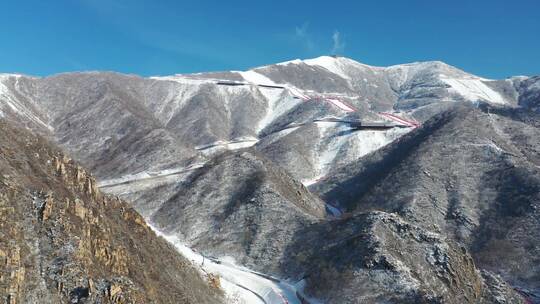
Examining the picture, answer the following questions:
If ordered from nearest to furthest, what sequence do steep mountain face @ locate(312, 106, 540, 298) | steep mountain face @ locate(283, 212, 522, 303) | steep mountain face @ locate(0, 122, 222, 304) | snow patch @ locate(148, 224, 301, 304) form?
steep mountain face @ locate(0, 122, 222, 304), steep mountain face @ locate(283, 212, 522, 303), snow patch @ locate(148, 224, 301, 304), steep mountain face @ locate(312, 106, 540, 298)

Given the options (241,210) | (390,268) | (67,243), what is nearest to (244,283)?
(390,268)

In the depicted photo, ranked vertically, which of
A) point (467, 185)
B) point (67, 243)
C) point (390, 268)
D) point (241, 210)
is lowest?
point (67, 243)

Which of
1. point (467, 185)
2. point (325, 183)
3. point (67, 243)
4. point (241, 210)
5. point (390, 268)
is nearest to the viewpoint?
point (67, 243)

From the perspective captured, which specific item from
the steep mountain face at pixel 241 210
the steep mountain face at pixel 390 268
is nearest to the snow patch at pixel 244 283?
the steep mountain face at pixel 241 210

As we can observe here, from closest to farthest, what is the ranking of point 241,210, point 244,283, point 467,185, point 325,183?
point 244,283 < point 241,210 < point 467,185 < point 325,183

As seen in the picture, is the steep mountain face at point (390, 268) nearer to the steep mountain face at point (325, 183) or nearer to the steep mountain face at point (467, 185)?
the steep mountain face at point (325, 183)

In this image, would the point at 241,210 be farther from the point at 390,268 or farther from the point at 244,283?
the point at 390,268

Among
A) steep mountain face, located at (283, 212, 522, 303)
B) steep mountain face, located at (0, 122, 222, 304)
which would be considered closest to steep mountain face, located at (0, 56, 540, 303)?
steep mountain face, located at (283, 212, 522, 303)

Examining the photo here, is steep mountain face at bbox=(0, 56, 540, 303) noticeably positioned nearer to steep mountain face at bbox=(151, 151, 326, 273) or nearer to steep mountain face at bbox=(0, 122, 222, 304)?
steep mountain face at bbox=(151, 151, 326, 273)
